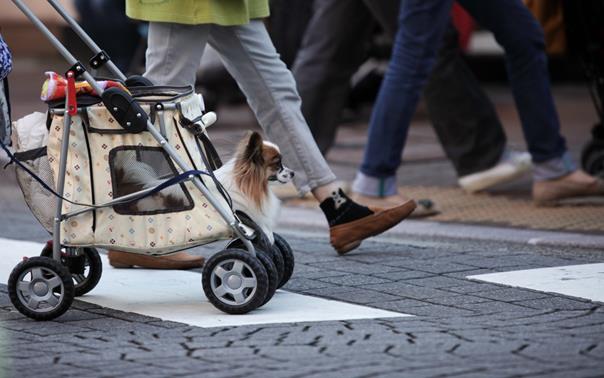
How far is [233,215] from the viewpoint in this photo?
481 cm

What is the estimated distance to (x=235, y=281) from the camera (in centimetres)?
479

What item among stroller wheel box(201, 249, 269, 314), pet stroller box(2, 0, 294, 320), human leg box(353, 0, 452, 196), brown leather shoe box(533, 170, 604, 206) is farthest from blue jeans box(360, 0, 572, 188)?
stroller wheel box(201, 249, 269, 314)

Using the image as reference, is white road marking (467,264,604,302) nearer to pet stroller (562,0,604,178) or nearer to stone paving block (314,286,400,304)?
stone paving block (314,286,400,304)

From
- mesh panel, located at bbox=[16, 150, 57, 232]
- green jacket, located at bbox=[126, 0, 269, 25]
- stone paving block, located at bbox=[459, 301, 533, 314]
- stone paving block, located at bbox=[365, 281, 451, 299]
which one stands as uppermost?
green jacket, located at bbox=[126, 0, 269, 25]

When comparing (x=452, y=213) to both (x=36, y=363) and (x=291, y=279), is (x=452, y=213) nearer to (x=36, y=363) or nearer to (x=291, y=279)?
(x=291, y=279)

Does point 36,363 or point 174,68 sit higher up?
point 174,68

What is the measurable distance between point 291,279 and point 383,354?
56.5 inches

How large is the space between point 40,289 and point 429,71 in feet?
9.16

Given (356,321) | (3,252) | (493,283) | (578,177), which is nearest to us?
(356,321)

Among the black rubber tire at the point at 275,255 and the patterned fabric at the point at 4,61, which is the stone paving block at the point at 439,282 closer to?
the black rubber tire at the point at 275,255

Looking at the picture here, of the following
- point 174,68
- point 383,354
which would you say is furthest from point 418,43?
point 383,354

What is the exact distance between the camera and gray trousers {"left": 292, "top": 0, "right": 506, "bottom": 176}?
794 cm

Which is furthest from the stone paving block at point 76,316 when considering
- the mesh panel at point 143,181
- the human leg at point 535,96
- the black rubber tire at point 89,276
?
the human leg at point 535,96

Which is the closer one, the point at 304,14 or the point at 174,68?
the point at 174,68
